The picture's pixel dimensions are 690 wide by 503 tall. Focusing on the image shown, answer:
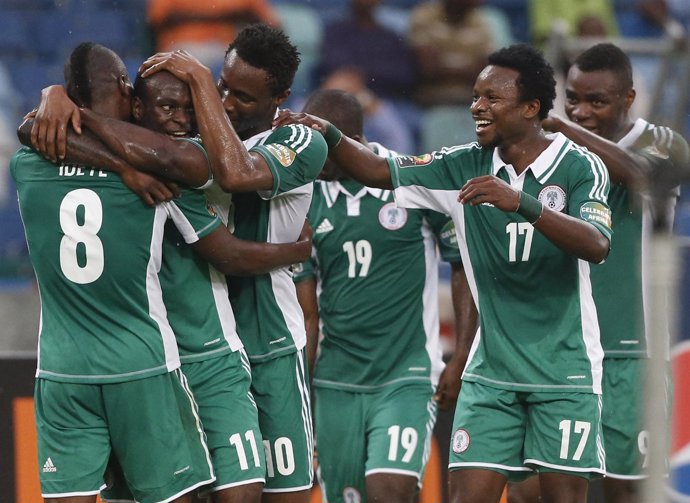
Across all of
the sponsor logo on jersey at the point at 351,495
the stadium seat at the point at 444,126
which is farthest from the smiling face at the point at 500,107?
the stadium seat at the point at 444,126

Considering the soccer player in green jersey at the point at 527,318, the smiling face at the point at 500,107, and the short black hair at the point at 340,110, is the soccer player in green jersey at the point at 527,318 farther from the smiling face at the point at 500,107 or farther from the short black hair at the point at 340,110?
the short black hair at the point at 340,110

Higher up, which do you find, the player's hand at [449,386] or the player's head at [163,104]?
the player's head at [163,104]

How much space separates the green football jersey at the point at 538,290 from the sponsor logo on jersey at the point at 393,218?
2.92 feet

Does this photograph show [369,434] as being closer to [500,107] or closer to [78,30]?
[500,107]

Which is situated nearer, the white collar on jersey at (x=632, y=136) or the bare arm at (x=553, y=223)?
the bare arm at (x=553, y=223)

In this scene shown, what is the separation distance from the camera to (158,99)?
456cm

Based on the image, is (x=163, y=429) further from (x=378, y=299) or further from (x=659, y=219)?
(x=659, y=219)

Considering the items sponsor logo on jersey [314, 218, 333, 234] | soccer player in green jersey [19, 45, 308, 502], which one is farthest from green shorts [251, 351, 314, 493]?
sponsor logo on jersey [314, 218, 333, 234]

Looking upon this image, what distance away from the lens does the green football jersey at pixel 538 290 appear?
4824mm

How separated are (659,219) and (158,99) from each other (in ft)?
7.83

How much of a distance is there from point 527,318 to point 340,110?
4.83 feet

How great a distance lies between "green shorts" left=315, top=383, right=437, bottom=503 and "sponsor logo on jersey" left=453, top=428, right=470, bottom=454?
2.87ft

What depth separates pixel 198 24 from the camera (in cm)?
970

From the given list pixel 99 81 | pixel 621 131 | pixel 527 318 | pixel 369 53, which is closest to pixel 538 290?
pixel 527 318
